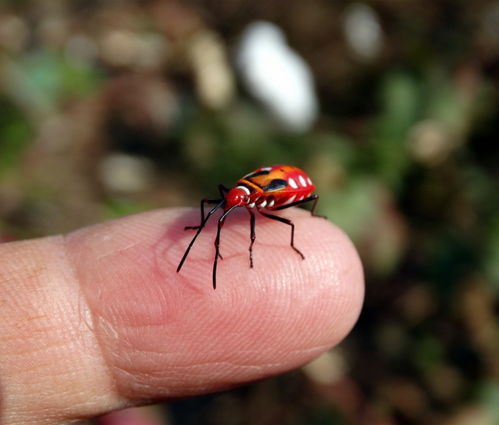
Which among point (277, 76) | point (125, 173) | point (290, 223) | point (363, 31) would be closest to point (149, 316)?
point (290, 223)

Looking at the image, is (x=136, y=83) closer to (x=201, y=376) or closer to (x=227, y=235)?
(x=227, y=235)

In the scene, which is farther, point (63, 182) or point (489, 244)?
point (63, 182)

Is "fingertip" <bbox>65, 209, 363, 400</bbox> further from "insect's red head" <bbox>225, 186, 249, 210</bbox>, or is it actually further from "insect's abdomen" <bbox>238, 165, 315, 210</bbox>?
"insect's abdomen" <bbox>238, 165, 315, 210</bbox>

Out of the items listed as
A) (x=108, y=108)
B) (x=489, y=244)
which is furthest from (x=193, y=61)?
(x=489, y=244)

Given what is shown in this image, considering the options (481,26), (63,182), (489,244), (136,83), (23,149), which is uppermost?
(481,26)

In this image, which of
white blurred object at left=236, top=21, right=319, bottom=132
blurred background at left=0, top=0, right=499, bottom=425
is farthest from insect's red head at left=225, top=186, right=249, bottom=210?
white blurred object at left=236, top=21, right=319, bottom=132

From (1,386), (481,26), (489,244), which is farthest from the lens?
(481,26)
